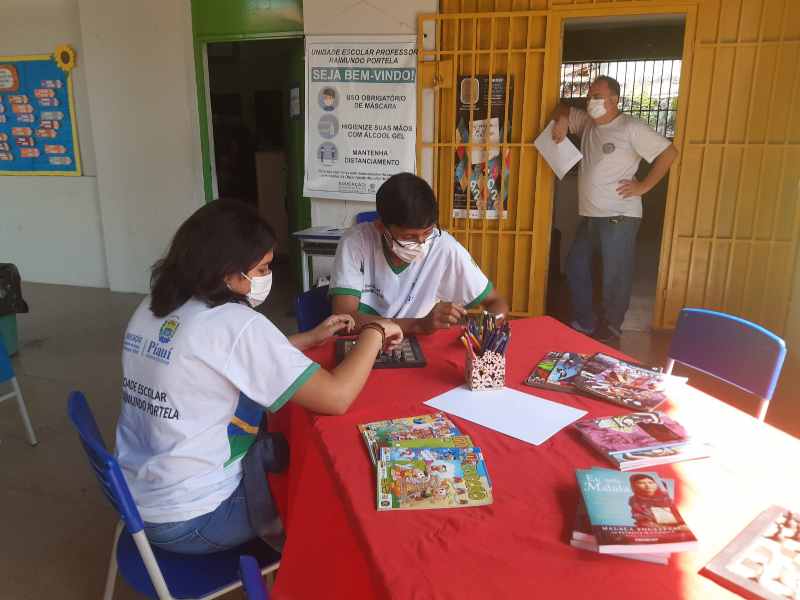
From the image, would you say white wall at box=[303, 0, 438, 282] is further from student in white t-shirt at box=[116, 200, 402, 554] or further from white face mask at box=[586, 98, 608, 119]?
student in white t-shirt at box=[116, 200, 402, 554]

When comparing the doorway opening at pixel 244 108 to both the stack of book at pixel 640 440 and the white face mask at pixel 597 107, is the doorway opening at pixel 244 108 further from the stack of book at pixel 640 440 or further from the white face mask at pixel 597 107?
the stack of book at pixel 640 440

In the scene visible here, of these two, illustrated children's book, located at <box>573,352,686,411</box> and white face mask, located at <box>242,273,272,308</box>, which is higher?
white face mask, located at <box>242,273,272,308</box>

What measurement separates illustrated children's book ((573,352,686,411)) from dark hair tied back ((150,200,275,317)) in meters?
0.92

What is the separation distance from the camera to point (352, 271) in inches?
85.4

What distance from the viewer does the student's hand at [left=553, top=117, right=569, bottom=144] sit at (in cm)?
406

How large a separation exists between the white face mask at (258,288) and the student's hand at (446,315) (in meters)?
0.55

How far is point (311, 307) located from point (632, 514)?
151cm

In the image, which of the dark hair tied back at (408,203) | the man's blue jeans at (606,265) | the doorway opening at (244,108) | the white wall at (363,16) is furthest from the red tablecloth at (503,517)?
the doorway opening at (244,108)

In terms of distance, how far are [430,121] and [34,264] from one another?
14.0ft

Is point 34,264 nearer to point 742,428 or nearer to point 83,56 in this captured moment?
point 83,56

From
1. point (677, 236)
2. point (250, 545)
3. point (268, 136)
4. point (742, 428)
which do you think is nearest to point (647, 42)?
point (677, 236)

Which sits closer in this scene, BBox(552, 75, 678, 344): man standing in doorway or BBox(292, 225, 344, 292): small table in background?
BBox(552, 75, 678, 344): man standing in doorway

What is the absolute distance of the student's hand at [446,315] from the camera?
6.07 ft

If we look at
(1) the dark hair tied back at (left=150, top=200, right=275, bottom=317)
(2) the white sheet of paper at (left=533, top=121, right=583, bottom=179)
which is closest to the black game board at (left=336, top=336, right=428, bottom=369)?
(1) the dark hair tied back at (left=150, top=200, right=275, bottom=317)
